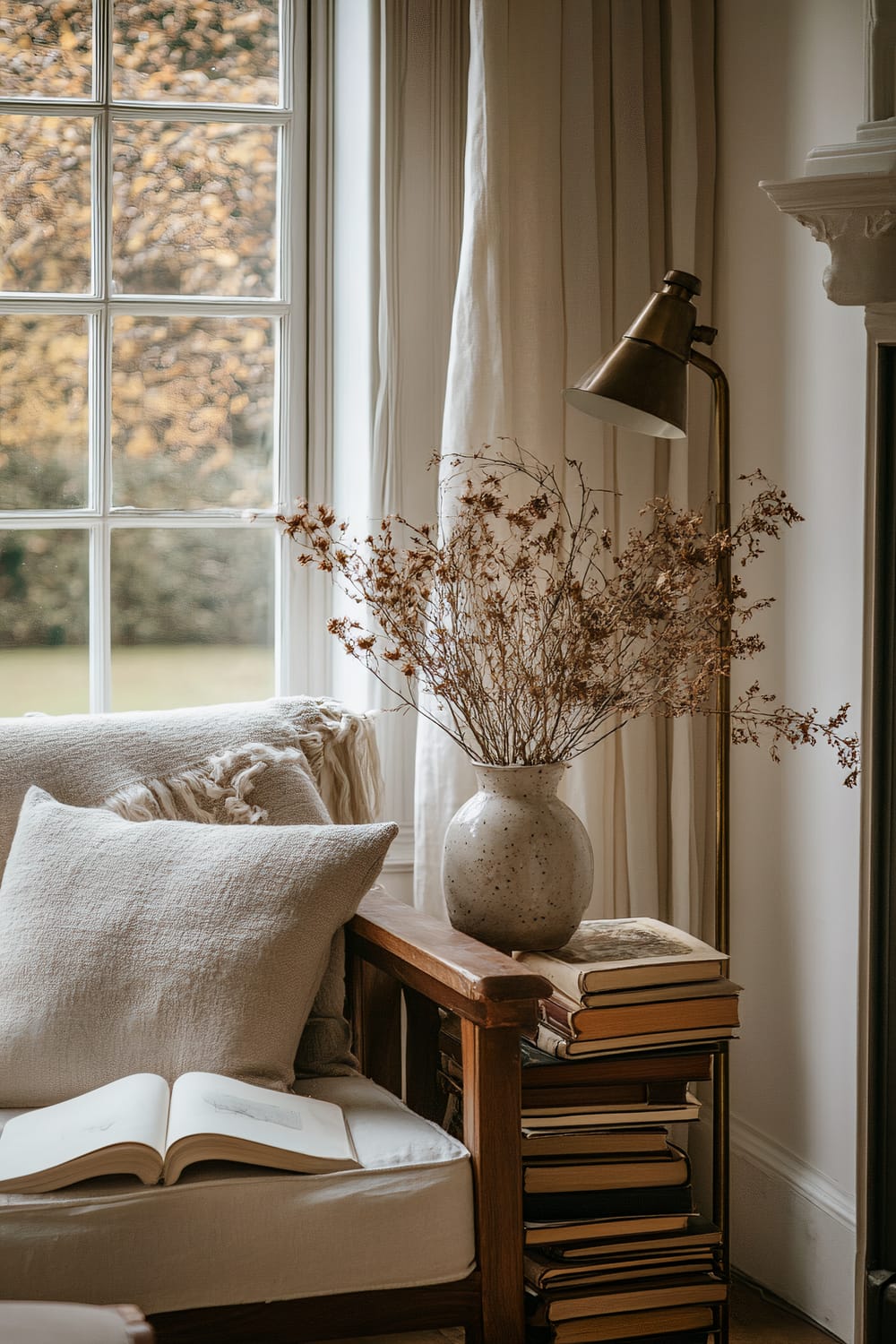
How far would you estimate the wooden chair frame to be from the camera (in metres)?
1.37

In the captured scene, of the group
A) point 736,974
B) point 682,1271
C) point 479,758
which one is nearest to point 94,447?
point 479,758

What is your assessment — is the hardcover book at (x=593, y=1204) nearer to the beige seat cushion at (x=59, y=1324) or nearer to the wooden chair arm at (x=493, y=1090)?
the wooden chair arm at (x=493, y=1090)

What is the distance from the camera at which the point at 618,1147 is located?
5.46ft

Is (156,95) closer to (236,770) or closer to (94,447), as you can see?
(94,447)

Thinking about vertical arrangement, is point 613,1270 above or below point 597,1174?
below

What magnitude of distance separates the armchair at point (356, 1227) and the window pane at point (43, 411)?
3.63ft

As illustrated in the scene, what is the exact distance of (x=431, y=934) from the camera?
5.50 ft

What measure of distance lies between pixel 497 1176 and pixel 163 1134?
14.3 inches

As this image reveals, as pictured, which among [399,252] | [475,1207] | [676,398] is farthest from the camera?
[399,252]

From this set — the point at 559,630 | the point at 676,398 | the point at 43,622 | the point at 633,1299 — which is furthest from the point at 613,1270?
the point at 43,622

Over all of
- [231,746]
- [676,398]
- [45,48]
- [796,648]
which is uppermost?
[45,48]

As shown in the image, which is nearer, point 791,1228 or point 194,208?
point 791,1228

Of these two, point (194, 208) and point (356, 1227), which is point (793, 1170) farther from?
point (194, 208)

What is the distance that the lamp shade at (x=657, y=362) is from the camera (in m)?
1.68
